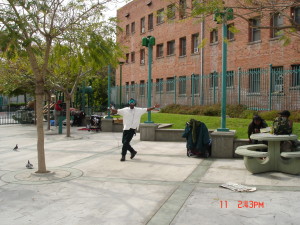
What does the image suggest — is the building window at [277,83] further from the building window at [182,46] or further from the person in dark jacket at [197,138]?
the building window at [182,46]

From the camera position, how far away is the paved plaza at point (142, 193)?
16.8ft

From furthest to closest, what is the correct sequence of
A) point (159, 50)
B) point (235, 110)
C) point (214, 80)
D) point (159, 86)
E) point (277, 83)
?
point (159, 50) < point (159, 86) < point (214, 80) < point (277, 83) < point (235, 110)

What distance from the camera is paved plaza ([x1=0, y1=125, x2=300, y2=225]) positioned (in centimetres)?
512

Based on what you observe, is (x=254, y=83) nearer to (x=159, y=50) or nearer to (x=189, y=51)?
(x=189, y=51)

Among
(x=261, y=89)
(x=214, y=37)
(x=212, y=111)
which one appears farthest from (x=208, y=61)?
(x=212, y=111)

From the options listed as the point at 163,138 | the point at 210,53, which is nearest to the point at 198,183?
the point at 163,138

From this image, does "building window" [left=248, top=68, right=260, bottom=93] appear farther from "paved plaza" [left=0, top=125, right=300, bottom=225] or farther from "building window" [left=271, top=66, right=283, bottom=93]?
"paved plaza" [left=0, top=125, right=300, bottom=225]

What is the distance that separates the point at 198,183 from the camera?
Answer: 7.20 meters

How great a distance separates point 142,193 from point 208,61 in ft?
71.0

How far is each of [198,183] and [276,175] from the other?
1.85 metres

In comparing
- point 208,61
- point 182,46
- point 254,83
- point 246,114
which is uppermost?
point 182,46

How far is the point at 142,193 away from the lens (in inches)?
254

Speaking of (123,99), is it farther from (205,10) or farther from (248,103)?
(205,10)

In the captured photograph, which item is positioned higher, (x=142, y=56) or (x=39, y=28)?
(x=142, y=56)
